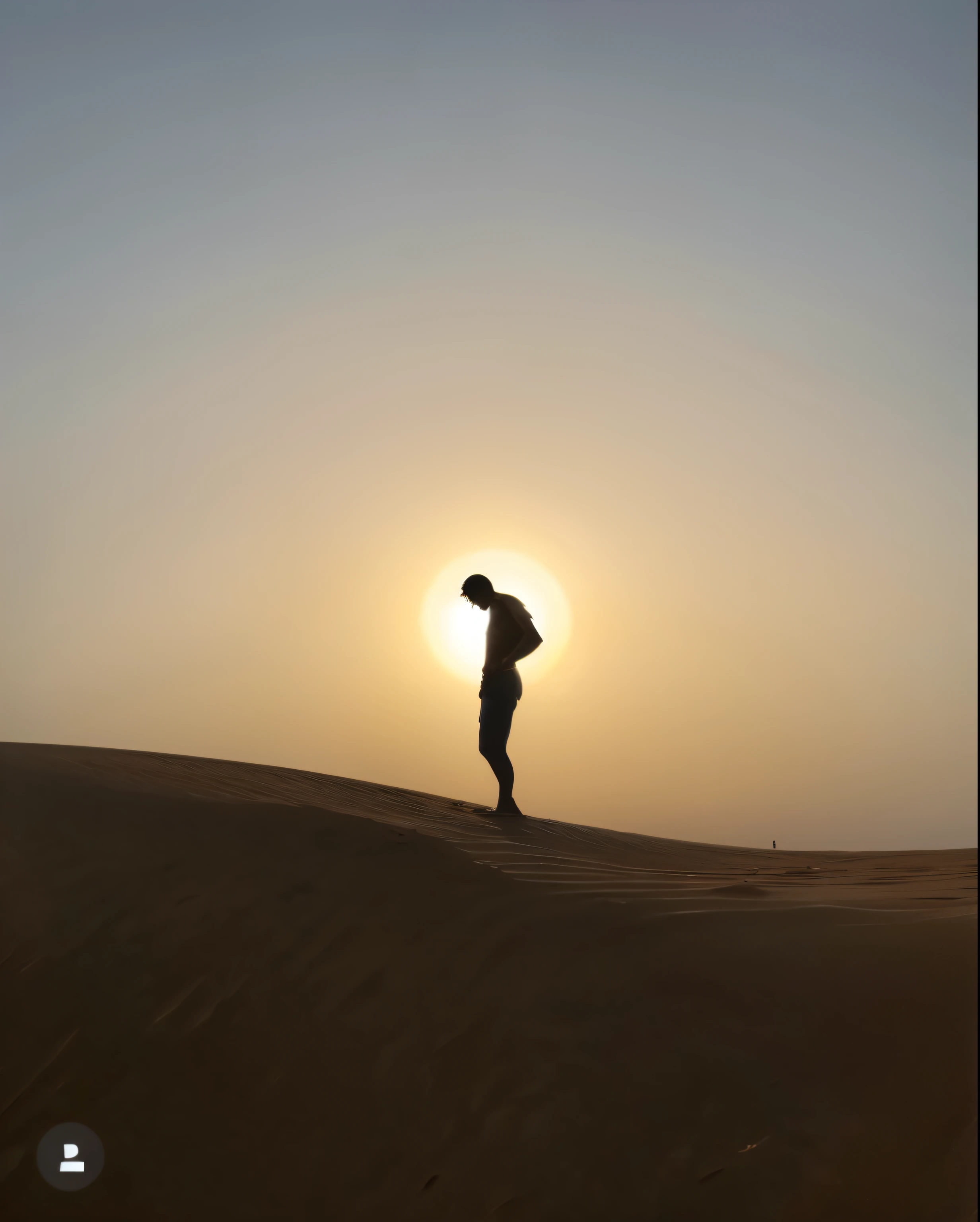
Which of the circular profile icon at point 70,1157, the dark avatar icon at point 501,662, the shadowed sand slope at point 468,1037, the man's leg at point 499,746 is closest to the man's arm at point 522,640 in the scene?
the dark avatar icon at point 501,662

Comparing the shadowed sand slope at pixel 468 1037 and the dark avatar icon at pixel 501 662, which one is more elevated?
the dark avatar icon at pixel 501 662

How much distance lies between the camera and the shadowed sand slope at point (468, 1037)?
2525mm

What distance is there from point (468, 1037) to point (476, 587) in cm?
412

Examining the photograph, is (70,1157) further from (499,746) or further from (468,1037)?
(499,746)

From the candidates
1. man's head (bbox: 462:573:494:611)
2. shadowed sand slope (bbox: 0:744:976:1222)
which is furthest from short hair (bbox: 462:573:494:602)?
shadowed sand slope (bbox: 0:744:976:1222)

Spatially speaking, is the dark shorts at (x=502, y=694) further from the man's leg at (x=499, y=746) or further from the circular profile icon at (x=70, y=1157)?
the circular profile icon at (x=70, y=1157)

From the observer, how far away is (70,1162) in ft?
9.53

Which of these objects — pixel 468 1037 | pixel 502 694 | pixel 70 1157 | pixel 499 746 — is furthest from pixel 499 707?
pixel 70 1157

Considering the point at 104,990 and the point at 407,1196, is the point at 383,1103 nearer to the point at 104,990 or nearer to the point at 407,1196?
the point at 407,1196

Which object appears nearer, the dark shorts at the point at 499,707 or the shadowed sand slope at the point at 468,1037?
the shadowed sand slope at the point at 468,1037

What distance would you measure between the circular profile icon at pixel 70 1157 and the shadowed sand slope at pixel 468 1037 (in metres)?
0.05

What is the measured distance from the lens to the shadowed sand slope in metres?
2.53

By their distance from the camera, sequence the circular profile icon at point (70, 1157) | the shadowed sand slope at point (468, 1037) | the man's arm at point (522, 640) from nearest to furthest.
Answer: the shadowed sand slope at point (468, 1037), the circular profile icon at point (70, 1157), the man's arm at point (522, 640)

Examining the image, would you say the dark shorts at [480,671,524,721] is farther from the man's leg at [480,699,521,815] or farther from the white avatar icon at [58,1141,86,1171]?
the white avatar icon at [58,1141,86,1171]
